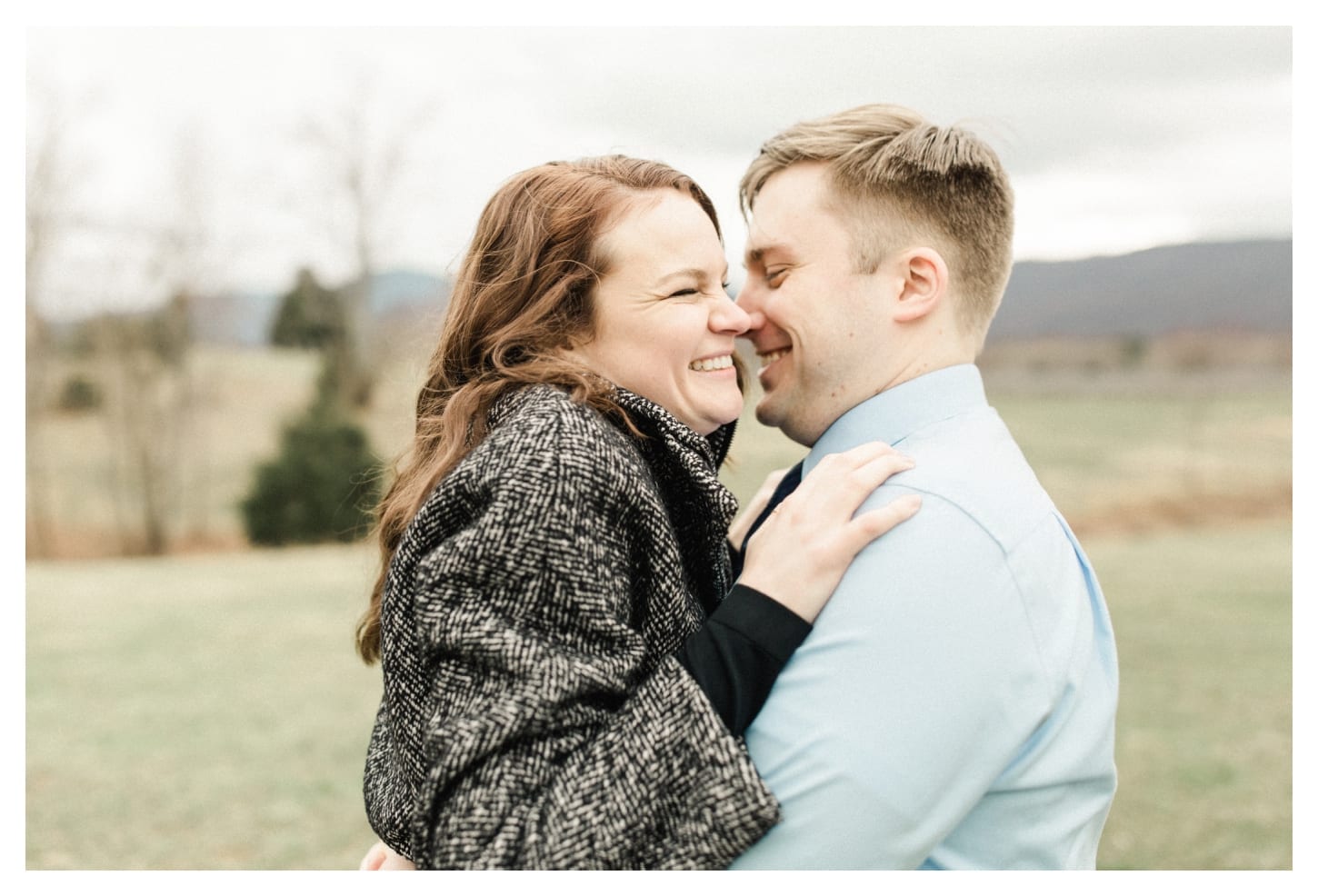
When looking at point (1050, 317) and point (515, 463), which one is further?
point (1050, 317)

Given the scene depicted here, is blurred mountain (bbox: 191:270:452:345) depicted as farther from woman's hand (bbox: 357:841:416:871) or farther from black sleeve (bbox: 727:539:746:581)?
woman's hand (bbox: 357:841:416:871)

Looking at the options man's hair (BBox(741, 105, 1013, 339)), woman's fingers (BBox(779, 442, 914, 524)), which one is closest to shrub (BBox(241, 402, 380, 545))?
man's hair (BBox(741, 105, 1013, 339))

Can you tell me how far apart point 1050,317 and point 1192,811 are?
5431mm

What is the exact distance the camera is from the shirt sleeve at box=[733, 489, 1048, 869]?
171 cm

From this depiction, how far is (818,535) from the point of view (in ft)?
5.99

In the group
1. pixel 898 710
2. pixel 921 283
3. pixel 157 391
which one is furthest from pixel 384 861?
pixel 157 391

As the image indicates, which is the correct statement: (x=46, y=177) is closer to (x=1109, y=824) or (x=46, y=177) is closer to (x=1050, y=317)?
(x=1050, y=317)

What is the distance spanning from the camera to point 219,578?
14.9 metres

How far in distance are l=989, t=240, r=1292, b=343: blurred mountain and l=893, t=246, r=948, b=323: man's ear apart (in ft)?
28.3

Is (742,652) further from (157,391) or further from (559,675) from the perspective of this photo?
(157,391)

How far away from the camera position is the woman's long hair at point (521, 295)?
2.07m

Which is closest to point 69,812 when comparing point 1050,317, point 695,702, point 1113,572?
Result: point 695,702
